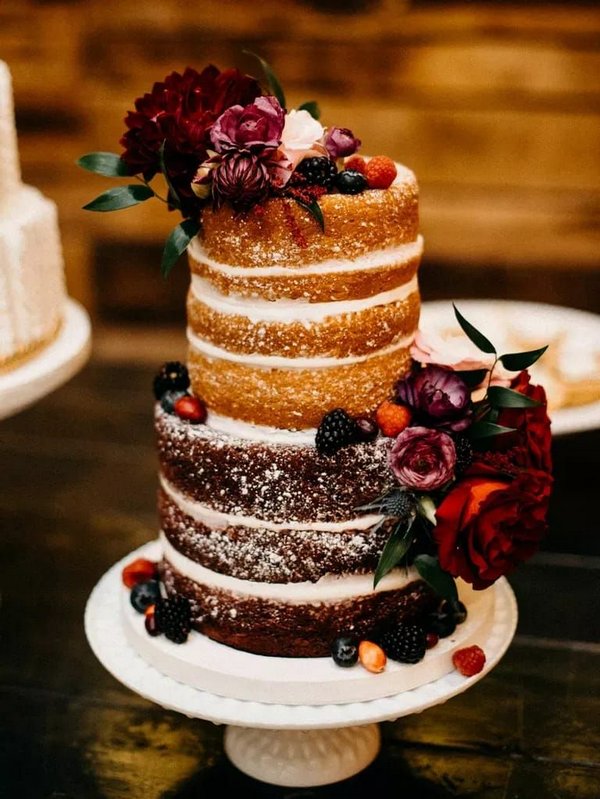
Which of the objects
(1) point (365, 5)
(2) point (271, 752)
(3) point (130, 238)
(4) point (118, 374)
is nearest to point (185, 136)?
(2) point (271, 752)

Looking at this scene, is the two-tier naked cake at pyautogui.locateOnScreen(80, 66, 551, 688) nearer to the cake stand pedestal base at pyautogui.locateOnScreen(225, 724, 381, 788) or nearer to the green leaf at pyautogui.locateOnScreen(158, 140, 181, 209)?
the green leaf at pyautogui.locateOnScreen(158, 140, 181, 209)

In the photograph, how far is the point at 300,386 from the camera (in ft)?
4.68

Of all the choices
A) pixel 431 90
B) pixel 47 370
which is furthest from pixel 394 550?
pixel 431 90

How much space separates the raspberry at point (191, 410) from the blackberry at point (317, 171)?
1.19 feet

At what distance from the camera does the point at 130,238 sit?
12.8 ft

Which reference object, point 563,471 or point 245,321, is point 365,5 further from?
point 245,321

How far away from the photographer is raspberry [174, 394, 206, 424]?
152 centimetres

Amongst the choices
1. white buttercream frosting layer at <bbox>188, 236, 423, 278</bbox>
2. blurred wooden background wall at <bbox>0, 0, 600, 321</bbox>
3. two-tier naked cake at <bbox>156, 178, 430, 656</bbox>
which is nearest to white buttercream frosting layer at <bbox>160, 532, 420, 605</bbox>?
two-tier naked cake at <bbox>156, 178, 430, 656</bbox>

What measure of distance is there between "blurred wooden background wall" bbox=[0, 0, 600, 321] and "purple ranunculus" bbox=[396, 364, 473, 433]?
228 centimetres

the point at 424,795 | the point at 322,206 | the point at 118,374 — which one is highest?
the point at 322,206

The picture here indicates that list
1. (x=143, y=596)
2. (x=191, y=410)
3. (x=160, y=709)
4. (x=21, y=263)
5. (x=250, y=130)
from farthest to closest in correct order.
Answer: (x=21, y=263) < (x=160, y=709) < (x=143, y=596) < (x=191, y=410) < (x=250, y=130)

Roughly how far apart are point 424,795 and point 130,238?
2714 mm

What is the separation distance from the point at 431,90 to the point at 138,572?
2.39 metres

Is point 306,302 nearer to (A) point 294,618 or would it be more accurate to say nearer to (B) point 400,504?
(B) point 400,504
